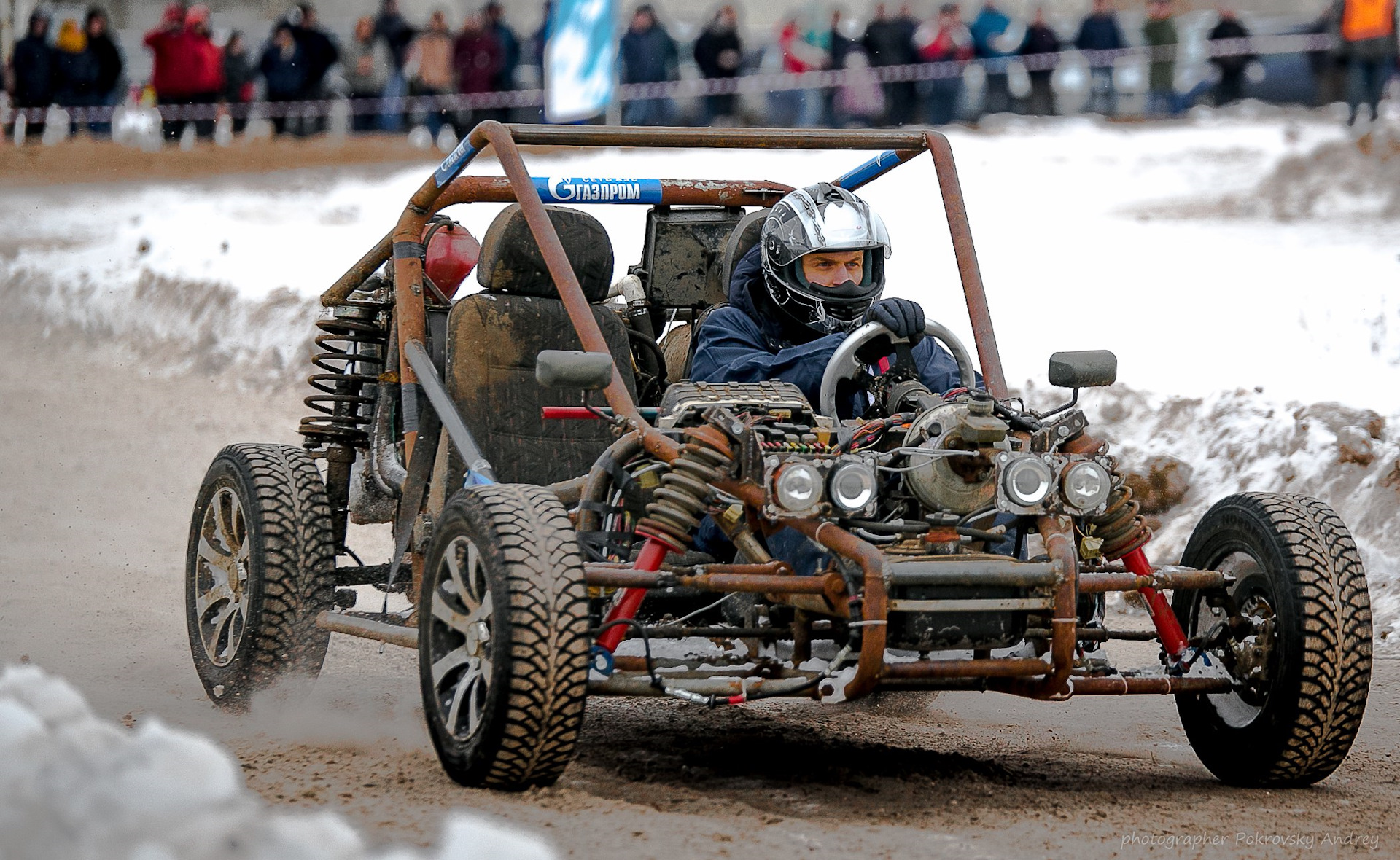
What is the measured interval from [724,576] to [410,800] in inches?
37.3

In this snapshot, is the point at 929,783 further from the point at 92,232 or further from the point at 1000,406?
the point at 92,232

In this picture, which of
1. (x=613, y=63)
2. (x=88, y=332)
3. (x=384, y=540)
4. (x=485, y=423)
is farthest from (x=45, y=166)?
(x=485, y=423)

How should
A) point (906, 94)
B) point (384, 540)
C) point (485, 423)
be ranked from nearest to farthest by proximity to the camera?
1. point (485, 423)
2. point (384, 540)
3. point (906, 94)

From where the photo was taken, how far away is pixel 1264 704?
16.4 feet

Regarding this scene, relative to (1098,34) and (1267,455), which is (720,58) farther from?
(1267,455)

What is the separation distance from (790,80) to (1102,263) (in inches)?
212

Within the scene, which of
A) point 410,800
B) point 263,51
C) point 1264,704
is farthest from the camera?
point 263,51

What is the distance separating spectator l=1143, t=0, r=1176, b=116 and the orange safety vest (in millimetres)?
1891

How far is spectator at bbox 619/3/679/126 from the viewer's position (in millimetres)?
18094

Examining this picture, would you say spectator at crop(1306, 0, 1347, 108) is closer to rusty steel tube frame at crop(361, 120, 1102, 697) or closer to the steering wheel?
rusty steel tube frame at crop(361, 120, 1102, 697)

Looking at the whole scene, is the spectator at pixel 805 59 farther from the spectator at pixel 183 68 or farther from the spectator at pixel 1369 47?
the spectator at pixel 183 68

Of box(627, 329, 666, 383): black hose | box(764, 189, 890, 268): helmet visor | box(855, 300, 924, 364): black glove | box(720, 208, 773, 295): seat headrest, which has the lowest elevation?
box(627, 329, 666, 383): black hose

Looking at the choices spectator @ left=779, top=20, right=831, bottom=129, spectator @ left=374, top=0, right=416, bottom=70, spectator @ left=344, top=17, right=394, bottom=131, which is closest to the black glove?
spectator @ left=779, top=20, right=831, bottom=129

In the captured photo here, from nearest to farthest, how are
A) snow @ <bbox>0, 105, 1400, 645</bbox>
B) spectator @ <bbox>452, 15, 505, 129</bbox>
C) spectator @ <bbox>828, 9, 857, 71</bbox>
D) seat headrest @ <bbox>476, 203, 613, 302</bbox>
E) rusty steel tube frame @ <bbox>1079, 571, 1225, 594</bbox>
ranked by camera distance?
1. rusty steel tube frame @ <bbox>1079, 571, 1225, 594</bbox>
2. seat headrest @ <bbox>476, 203, 613, 302</bbox>
3. snow @ <bbox>0, 105, 1400, 645</bbox>
4. spectator @ <bbox>828, 9, 857, 71</bbox>
5. spectator @ <bbox>452, 15, 505, 129</bbox>
